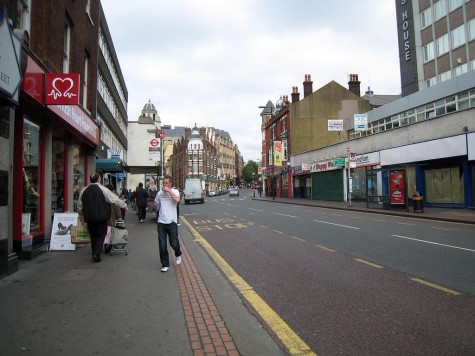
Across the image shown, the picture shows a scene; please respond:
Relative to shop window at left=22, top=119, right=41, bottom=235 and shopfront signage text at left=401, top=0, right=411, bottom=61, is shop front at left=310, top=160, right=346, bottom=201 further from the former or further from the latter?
shop window at left=22, top=119, right=41, bottom=235

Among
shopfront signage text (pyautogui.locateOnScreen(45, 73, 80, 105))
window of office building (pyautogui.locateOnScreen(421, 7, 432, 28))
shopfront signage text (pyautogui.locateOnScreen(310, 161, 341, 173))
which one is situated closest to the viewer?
shopfront signage text (pyautogui.locateOnScreen(45, 73, 80, 105))

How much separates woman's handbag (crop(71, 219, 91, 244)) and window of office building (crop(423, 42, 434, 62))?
3387cm

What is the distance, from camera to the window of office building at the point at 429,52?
1291 inches

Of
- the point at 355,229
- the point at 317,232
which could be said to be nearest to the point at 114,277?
the point at 317,232

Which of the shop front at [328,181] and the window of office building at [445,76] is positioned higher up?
the window of office building at [445,76]

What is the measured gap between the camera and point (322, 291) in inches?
220

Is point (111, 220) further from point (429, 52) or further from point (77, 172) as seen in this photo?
point (429, 52)

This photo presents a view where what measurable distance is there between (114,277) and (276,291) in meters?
2.71

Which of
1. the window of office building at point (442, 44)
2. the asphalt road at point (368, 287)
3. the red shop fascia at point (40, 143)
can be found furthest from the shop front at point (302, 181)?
the red shop fascia at point (40, 143)

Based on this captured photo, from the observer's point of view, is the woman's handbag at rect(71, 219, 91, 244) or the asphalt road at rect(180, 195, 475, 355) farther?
the woman's handbag at rect(71, 219, 91, 244)

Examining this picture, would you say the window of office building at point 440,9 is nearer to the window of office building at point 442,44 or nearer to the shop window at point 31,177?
the window of office building at point 442,44

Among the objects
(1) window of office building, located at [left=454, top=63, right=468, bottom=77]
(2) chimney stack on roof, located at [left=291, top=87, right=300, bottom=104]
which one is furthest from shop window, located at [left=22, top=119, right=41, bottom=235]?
(2) chimney stack on roof, located at [left=291, top=87, right=300, bottom=104]

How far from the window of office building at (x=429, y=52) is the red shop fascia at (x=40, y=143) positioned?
104 ft

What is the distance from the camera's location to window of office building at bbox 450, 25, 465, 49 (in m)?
29.2
